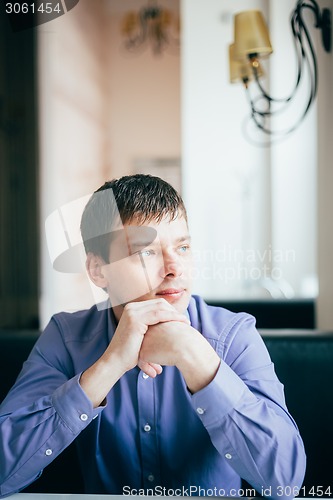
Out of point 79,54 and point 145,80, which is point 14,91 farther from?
point 145,80

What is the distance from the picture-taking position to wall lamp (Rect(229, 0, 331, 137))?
75 centimetres

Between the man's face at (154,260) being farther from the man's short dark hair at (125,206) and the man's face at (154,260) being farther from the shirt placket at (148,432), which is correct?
the shirt placket at (148,432)

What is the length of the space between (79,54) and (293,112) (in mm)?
1406

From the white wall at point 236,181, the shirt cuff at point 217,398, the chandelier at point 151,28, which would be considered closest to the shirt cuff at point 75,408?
the shirt cuff at point 217,398

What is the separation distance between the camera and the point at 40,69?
1.49 m

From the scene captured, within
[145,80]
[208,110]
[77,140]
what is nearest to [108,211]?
[208,110]

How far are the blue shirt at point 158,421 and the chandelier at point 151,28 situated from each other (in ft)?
7.13

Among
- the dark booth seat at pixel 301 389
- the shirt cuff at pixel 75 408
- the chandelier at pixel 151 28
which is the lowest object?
the dark booth seat at pixel 301 389

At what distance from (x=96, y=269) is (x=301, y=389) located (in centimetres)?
37

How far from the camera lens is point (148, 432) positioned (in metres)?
0.61

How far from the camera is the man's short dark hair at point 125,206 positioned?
1.96 ft

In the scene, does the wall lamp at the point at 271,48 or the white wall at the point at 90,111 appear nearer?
the wall lamp at the point at 271,48

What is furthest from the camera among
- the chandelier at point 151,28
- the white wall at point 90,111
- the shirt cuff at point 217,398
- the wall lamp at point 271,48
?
the chandelier at point 151,28

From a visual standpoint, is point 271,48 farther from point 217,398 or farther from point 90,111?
point 90,111
